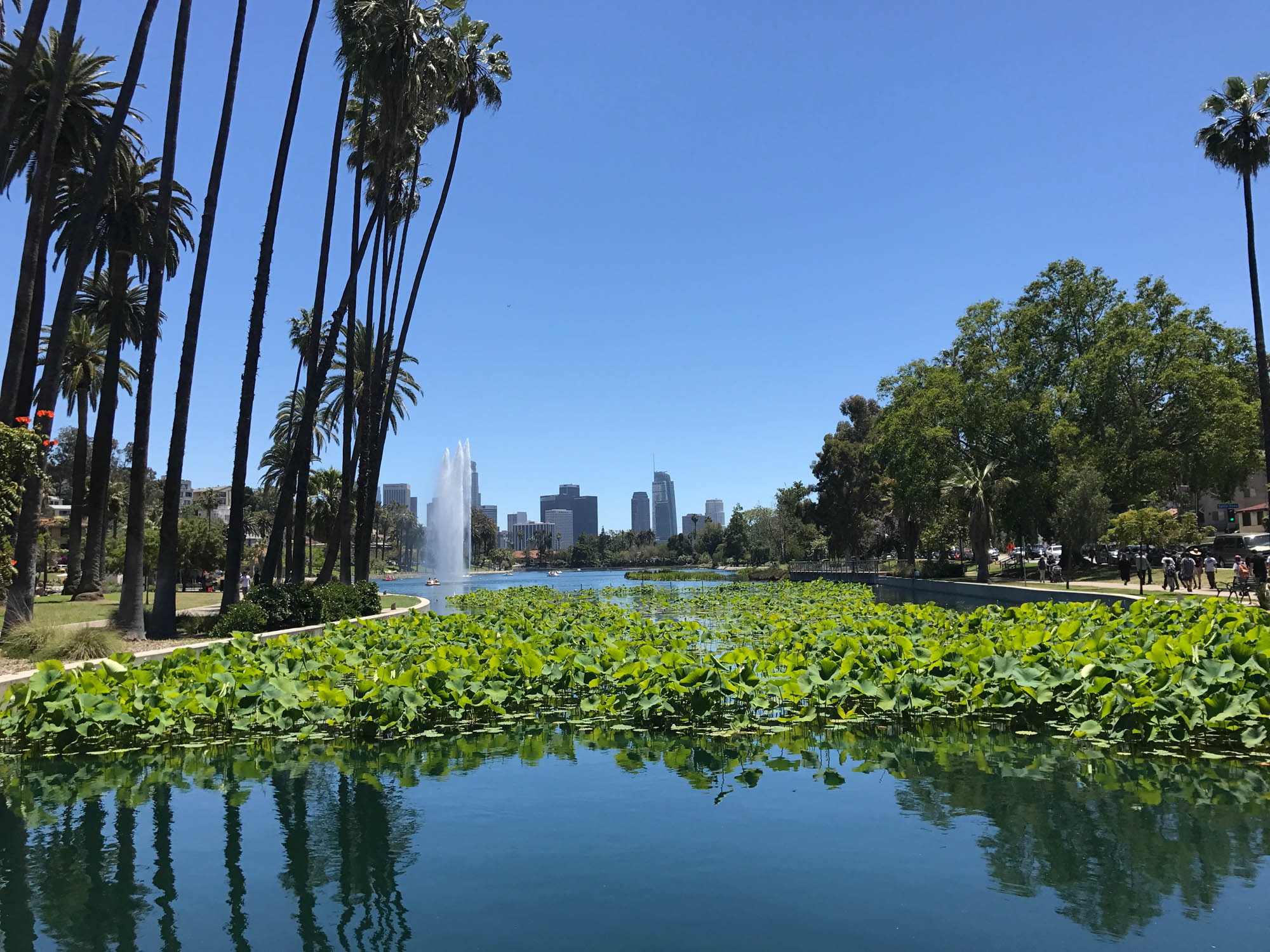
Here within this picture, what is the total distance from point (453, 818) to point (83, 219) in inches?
642

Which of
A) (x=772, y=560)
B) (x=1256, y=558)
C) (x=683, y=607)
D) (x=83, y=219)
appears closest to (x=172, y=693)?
(x=83, y=219)

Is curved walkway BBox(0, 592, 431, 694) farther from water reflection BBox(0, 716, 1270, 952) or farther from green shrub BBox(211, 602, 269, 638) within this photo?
water reflection BBox(0, 716, 1270, 952)

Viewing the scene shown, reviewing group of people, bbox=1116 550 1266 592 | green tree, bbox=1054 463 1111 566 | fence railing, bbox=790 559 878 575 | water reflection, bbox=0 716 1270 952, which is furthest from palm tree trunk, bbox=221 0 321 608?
fence railing, bbox=790 559 878 575

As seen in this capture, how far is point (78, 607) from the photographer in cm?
2708

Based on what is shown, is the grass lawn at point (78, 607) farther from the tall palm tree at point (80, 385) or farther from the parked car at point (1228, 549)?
the parked car at point (1228, 549)

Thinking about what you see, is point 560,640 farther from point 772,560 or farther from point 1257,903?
point 772,560

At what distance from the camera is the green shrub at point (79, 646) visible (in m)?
13.8

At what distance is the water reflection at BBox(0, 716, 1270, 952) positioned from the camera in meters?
5.54

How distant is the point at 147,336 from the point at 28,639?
7.49m

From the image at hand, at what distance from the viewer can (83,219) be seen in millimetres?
17719

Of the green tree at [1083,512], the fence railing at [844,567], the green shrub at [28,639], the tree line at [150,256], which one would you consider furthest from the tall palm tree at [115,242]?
the fence railing at [844,567]

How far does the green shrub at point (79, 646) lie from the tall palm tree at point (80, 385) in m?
20.9

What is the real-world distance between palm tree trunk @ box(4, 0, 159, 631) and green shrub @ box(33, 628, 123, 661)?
352cm

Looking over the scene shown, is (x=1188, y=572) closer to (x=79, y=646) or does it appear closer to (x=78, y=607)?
(x=79, y=646)
